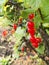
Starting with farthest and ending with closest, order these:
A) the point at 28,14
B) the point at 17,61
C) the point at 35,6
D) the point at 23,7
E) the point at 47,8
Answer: the point at 17,61
the point at 23,7
the point at 28,14
the point at 47,8
the point at 35,6

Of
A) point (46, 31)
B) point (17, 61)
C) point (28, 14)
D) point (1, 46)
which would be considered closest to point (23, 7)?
point (28, 14)

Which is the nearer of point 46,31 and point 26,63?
point 46,31

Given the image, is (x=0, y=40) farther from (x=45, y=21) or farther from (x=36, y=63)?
(x=45, y=21)

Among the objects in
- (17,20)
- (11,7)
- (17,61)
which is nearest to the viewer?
(11,7)

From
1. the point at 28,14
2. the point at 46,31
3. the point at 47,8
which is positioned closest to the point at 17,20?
the point at 46,31

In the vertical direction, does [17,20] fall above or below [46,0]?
below

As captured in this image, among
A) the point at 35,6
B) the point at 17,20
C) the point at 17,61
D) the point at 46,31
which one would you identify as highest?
the point at 35,6

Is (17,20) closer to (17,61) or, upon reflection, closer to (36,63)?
(36,63)

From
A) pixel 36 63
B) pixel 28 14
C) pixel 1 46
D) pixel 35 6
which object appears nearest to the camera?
pixel 35 6

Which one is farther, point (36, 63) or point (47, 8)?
point (36, 63)
